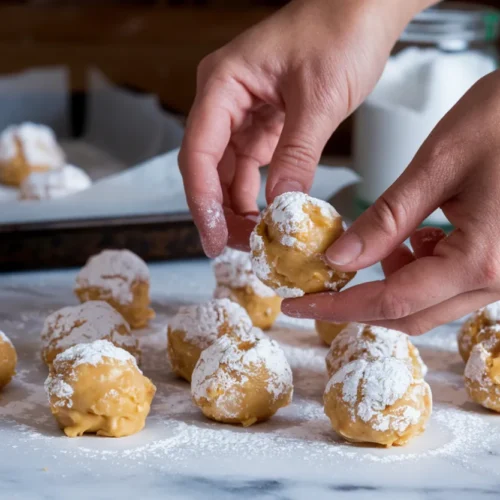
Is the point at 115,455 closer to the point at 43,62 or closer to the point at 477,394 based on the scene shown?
the point at 477,394

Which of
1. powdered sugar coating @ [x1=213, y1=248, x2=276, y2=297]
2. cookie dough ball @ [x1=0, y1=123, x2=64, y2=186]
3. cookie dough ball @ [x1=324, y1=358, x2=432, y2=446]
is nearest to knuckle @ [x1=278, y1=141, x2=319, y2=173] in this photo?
cookie dough ball @ [x1=324, y1=358, x2=432, y2=446]

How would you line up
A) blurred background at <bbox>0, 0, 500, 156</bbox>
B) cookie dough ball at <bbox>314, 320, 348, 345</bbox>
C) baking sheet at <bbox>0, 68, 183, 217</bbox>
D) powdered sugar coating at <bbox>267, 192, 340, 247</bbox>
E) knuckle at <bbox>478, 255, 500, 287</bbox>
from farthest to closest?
blurred background at <bbox>0, 0, 500, 156</bbox>
baking sheet at <bbox>0, 68, 183, 217</bbox>
cookie dough ball at <bbox>314, 320, 348, 345</bbox>
powdered sugar coating at <bbox>267, 192, 340, 247</bbox>
knuckle at <bbox>478, 255, 500, 287</bbox>

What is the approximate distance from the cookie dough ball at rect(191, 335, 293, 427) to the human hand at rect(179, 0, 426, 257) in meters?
0.19

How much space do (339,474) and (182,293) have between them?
89 centimetres

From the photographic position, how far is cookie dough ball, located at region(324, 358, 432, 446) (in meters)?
1.34

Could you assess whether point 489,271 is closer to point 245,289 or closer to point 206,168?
point 206,168

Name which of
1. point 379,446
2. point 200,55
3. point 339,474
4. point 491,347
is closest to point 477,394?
point 491,347

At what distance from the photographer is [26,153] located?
2.77m

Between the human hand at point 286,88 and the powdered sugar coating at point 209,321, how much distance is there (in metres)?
0.12

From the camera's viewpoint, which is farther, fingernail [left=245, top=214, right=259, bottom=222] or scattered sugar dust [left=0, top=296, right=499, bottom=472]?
fingernail [left=245, top=214, right=259, bottom=222]

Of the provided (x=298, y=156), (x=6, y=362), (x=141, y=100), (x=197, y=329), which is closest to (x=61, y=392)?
(x=6, y=362)

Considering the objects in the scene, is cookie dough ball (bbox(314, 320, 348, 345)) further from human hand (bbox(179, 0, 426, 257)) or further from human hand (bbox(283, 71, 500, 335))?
human hand (bbox(283, 71, 500, 335))

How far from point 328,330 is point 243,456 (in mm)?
482

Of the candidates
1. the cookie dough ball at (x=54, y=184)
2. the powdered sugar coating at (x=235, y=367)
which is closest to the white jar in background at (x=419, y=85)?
the cookie dough ball at (x=54, y=184)
